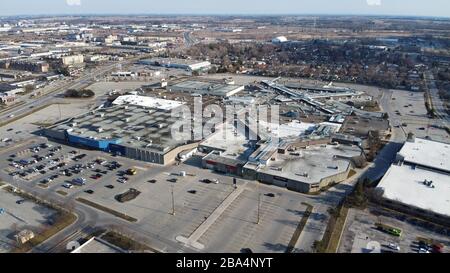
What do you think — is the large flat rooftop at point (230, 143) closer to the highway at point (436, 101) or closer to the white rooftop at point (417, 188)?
the white rooftop at point (417, 188)

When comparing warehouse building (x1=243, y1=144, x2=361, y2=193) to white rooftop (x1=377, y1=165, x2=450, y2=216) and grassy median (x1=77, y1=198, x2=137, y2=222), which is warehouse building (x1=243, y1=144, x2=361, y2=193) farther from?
grassy median (x1=77, y1=198, x2=137, y2=222)

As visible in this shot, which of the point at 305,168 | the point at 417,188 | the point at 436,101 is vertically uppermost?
the point at 436,101

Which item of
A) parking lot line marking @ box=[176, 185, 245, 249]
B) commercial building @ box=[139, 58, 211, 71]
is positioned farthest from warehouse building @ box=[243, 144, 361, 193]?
commercial building @ box=[139, 58, 211, 71]

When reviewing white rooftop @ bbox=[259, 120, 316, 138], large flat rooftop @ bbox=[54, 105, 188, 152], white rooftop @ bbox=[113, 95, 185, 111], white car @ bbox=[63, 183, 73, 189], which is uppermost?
white rooftop @ bbox=[113, 95, 185, 111]

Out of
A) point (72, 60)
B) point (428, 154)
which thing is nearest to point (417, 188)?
point (428, 154)

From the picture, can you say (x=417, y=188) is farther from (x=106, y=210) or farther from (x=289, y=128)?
(x=106, y=210)

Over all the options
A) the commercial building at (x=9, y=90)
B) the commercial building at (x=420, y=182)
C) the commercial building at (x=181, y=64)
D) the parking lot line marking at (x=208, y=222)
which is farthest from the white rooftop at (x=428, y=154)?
the commercial building at (x=9, y=90)
